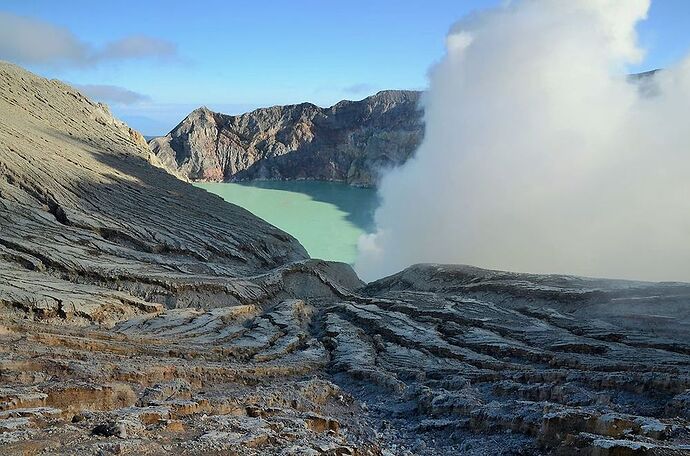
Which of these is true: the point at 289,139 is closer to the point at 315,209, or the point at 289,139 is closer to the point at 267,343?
the point at 315,209

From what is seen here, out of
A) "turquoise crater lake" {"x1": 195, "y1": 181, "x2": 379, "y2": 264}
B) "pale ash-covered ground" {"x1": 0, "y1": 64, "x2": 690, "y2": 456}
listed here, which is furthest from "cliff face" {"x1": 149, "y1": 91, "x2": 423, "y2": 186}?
"pale ash-covered ground" {"x1": 0, "y1": 64, "x2": 690, "y2": 456}

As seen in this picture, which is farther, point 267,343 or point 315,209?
point 315,209

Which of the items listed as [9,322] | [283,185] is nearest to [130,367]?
[9,322]

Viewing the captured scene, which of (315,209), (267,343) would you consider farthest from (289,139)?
(267,343)

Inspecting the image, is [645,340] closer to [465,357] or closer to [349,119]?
[465,357]

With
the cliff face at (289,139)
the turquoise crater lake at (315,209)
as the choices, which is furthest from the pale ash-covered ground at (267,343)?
the cliff face at (289,139)

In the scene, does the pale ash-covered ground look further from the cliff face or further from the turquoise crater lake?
the cliff face
